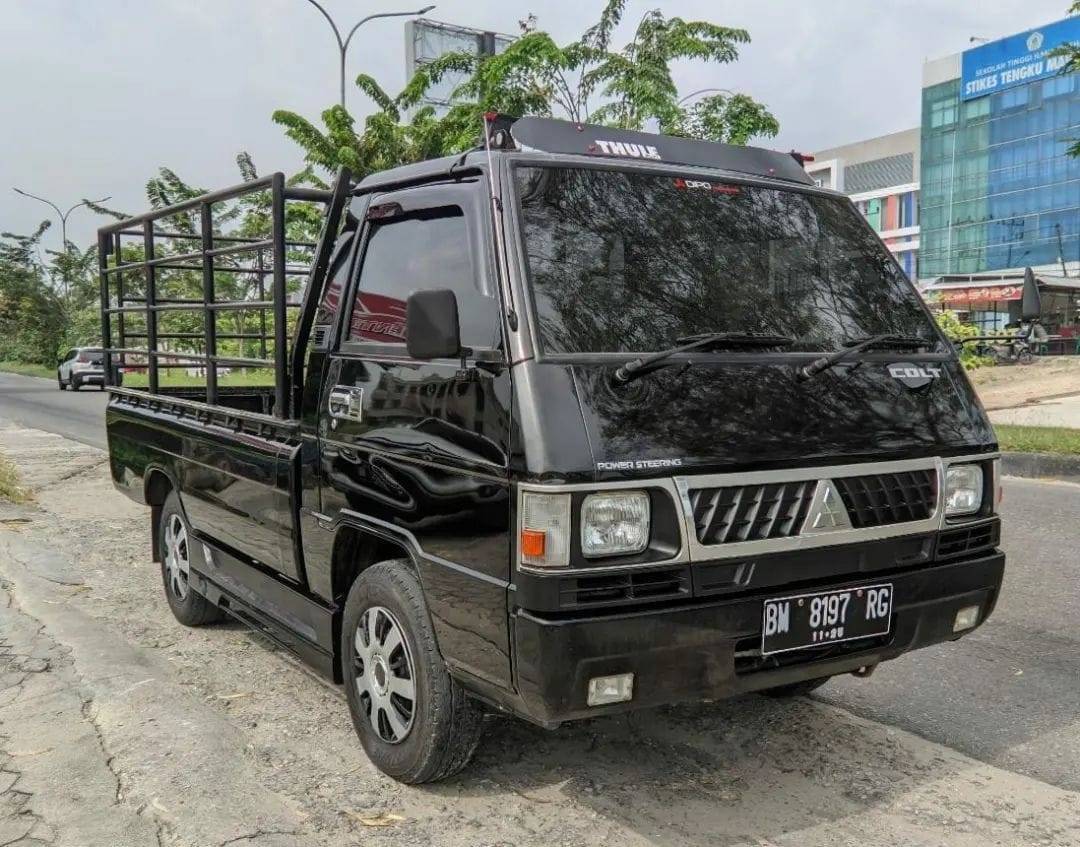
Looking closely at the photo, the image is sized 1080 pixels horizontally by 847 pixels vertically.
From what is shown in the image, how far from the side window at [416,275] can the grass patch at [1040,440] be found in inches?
304

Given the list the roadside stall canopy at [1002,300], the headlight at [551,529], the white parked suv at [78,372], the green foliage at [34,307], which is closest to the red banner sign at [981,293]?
the roadside stall canopy at [1002,300]

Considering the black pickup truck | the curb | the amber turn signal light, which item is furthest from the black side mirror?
the curb

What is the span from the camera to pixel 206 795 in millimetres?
3246

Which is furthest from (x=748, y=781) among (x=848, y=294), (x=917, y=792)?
(x=848, y=294)

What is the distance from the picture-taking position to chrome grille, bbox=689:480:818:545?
9.02 feet

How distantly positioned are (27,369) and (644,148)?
5489 centimetres

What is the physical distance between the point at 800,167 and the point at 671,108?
43.0 ft

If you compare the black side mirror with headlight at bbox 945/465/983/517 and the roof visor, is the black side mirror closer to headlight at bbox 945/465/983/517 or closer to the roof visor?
the roof visor

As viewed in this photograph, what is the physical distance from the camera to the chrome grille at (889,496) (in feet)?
9.84

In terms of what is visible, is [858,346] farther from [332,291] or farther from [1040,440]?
[1040,440]

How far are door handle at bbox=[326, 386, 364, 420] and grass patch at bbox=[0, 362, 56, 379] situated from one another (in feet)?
147

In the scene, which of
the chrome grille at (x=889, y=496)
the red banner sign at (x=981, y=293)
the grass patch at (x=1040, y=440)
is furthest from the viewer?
the red banner sign at (x=981, y=293)

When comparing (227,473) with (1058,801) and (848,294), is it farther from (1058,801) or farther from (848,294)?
(1058,801)

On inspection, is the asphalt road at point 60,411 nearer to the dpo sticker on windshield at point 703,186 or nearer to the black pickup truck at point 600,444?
the black pickup truck at point 600,444
